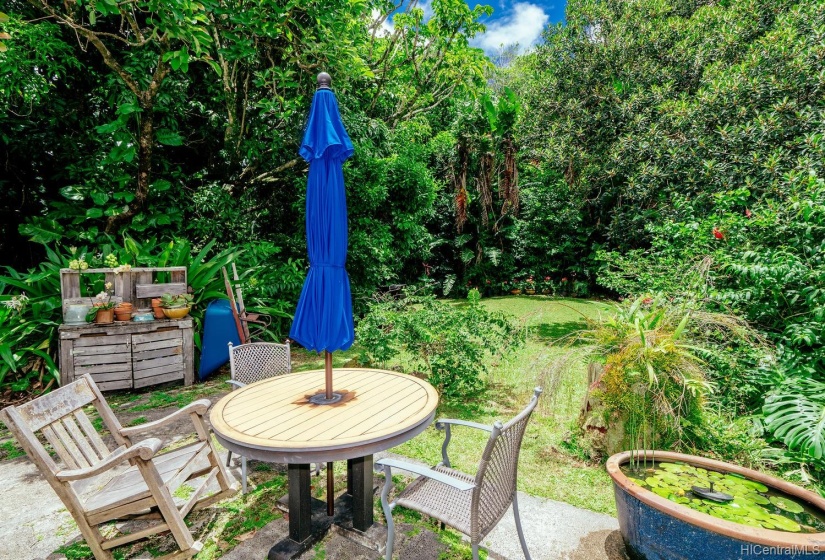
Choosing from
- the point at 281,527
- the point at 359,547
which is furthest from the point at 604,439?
the point at 281,527

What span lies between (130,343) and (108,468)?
381 cm

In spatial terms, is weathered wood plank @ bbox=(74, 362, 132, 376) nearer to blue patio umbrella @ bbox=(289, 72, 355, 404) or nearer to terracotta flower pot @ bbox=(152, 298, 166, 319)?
terracotta flower pot @ bbox=(152, 298, 166, 319)

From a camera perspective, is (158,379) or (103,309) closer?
(103,309)

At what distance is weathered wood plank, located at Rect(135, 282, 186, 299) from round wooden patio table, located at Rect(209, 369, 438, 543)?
364 cm

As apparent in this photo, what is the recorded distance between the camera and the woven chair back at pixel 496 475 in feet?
6.62

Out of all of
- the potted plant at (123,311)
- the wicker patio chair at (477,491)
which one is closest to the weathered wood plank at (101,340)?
the potted plant at (123,311)

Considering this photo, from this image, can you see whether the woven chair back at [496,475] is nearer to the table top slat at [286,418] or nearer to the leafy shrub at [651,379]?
the table top slat at [286,418]

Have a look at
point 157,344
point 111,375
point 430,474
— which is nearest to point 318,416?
point 430,474

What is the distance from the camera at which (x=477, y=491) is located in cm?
205

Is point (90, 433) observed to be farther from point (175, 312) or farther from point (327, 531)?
point (175, 312)

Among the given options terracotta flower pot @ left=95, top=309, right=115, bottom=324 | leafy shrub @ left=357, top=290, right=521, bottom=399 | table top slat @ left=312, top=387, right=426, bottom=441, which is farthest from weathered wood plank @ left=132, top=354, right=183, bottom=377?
table top slat @ left=312, top=387, right=426, bottom=441

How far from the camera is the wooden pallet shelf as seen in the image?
5039 millimetres

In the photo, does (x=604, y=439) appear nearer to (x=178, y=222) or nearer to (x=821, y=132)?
(x=821, y=132)

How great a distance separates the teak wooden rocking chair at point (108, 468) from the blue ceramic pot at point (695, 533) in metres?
2.57
